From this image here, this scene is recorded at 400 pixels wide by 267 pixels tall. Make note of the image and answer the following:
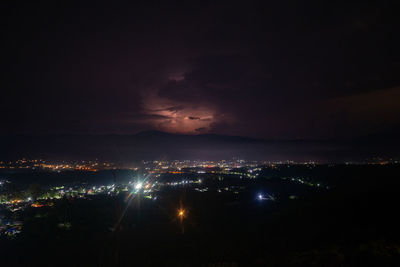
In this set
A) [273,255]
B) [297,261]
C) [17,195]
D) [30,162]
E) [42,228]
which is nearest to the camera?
[297,261]

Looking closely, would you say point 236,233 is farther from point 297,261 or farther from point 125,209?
point 125,209

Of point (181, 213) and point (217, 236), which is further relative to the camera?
point (181, 213)

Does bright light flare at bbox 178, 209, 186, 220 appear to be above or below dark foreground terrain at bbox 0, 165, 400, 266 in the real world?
below

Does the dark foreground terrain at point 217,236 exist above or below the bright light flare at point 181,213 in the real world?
above

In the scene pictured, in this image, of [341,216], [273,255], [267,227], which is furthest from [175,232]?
[341,216]

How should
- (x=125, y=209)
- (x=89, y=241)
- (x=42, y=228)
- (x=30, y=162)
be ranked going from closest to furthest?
1. (x=89, y=241)
2. (x=42, y=228)
3. (x=125, y=209)
4. (x=30, y=162)

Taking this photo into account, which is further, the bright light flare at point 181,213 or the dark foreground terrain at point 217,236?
the bright light flare at point 181,213

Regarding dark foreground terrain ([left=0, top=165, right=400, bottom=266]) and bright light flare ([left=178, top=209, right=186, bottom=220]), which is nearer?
dark foreground terrain ([left=0, top=165, right=400, bottom=266])

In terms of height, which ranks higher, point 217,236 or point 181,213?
point 217,236
